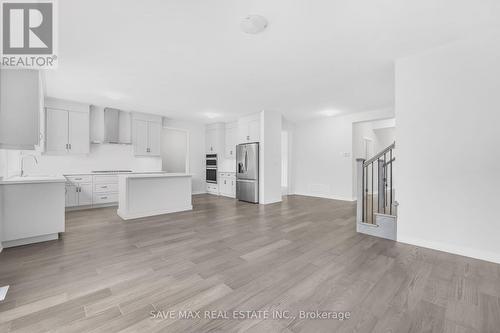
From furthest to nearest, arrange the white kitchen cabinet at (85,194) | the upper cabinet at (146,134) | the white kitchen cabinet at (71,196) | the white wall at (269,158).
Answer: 1. the upper cabinet at (146,134)
2. the white wall at (269,158)
3. the white kitchen cabinet at (85,194)
4. the white kitchen cabinet at (71,196)

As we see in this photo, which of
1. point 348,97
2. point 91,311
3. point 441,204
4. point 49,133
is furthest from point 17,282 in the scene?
point 348,97

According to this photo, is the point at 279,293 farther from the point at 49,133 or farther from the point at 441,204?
the point at 49,133

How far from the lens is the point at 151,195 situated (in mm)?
4418

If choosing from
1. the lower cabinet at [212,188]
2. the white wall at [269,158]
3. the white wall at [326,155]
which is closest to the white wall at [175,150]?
the lower cabinet at [212,188]

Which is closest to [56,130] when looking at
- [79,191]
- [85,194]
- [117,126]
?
[117,126]

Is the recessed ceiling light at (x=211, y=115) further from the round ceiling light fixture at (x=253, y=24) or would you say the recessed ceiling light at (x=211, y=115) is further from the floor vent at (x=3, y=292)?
the floor vent at (x=3, y=292)

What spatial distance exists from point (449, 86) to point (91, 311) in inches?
166

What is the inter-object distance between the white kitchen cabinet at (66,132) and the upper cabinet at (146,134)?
110 centimetres

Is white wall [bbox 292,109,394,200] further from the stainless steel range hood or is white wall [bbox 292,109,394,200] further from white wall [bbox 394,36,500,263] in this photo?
the stainless steel range hood

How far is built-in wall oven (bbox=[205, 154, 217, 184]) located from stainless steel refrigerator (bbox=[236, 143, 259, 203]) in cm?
143

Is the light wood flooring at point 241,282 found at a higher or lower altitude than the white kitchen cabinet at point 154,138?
lower

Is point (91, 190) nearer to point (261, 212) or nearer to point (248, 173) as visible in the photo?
point (248, 173)

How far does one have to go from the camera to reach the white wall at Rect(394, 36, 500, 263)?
2389 mm

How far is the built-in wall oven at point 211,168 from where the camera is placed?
762 cm
